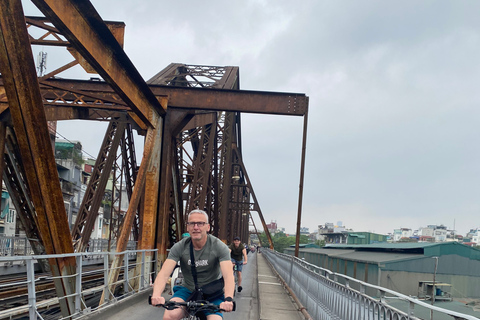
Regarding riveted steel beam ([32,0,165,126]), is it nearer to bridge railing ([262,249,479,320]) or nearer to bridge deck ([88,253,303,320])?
bridge deck ([88,253,303,320])

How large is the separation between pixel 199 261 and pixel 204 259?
5 cm

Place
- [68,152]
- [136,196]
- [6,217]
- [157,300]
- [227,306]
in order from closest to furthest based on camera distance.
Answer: [227,306]
[157,300]
[136,196]
[6,217]
[68,152]

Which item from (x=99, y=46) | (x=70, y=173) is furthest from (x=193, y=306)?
(x=70, y=173)

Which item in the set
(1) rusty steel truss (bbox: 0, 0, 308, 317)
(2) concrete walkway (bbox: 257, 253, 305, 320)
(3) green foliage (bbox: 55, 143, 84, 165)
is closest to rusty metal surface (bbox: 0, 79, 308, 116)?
(1) rusty steel truss (bbox: 0, 0, 308, 317)

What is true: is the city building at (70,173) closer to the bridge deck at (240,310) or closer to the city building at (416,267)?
the city building at (416,267)

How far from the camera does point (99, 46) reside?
8.87m

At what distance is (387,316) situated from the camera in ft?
14.1

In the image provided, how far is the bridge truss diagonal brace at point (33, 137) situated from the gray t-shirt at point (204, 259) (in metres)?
3.09

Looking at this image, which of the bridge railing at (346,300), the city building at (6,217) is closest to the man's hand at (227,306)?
the bridge railing at (346,300)

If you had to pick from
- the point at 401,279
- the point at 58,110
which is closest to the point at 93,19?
the point at 58,110

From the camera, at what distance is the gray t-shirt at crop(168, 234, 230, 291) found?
440cm

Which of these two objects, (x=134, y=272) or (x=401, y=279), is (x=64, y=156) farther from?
(x=134, y=272)

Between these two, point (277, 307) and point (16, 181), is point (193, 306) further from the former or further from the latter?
point (16, 181)

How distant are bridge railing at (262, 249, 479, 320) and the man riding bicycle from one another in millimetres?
1415
